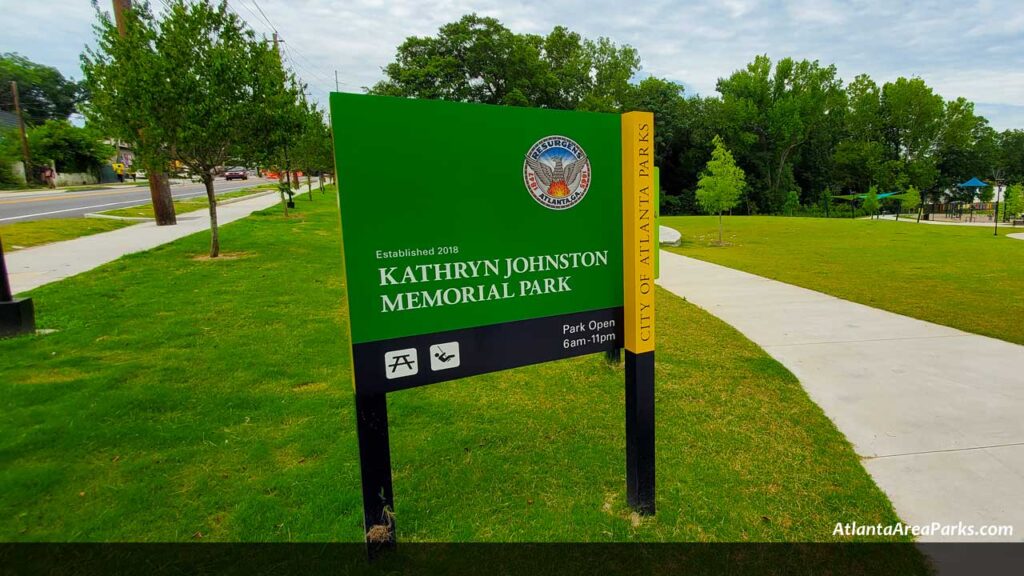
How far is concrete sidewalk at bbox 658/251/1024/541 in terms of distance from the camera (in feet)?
9.71

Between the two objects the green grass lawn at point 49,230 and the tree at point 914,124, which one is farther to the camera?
the tree at point 914,124

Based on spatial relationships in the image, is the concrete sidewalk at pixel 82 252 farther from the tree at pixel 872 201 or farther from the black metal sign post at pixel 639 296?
the tree at pixel 872 201

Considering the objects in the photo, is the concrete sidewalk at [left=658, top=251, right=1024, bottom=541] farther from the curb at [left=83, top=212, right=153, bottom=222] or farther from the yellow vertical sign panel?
the curb at [left=83, top=212, right=153, bottom=222]

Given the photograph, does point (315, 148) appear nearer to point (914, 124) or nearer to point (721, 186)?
point (721, 186)

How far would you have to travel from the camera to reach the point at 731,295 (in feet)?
28.4

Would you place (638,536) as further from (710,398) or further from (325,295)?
(325,295)

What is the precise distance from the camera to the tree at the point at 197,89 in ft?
31.6

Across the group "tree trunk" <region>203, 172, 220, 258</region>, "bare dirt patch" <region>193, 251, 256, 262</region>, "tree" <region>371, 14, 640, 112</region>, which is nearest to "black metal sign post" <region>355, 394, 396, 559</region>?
"bare dirt patch" <region>193, 251, 256, 262</region>

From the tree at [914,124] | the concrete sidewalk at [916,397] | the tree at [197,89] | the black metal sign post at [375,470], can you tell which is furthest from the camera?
A: the tree at [914,124]

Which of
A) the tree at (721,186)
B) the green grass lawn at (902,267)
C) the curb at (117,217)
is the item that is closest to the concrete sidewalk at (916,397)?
the green grass lawn at (902,267)

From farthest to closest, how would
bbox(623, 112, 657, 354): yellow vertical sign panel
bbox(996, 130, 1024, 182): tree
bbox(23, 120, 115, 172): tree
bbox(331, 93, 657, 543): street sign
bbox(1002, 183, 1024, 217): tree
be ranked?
1. bbox(996, 130, 1024, 182): tree
2. bbox(23, 120, 115, 172): tree
3. bbox(1002, 183, 1024, 217): tree
4. bbox(623, 112, 657, 354): yellow vertical sign panel
5. bbox(331, 93, 657, 543): street sign

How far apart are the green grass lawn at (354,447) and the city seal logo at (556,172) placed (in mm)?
1690

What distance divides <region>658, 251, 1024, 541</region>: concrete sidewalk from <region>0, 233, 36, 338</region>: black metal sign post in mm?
7741

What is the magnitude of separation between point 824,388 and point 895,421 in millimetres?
701
